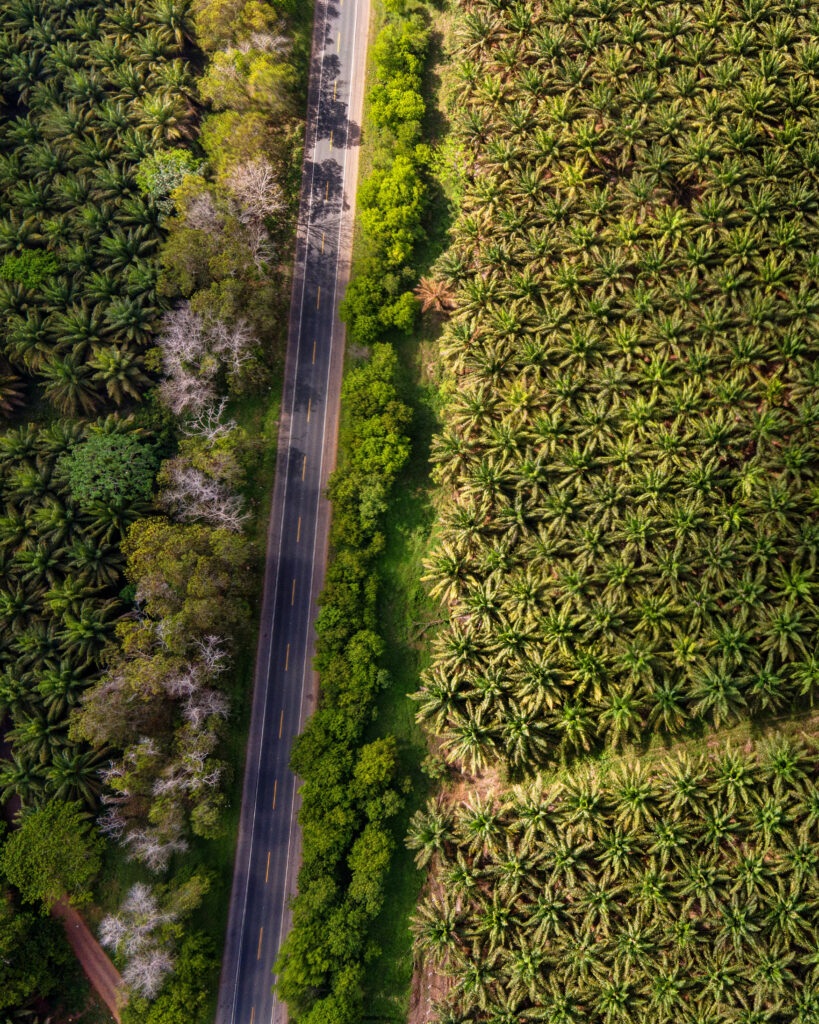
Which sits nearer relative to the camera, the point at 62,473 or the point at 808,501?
the point at 808,501

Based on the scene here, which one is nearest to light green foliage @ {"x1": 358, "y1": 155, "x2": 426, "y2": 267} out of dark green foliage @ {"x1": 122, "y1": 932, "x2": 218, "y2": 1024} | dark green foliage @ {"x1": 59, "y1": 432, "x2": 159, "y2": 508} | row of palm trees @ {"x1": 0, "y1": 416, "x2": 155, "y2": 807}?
row of palm trees @ {"x1": 0, "y1": 416, "x2": 155, "y2": 807}

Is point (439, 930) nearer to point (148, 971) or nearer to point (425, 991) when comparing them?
point (425, 991)

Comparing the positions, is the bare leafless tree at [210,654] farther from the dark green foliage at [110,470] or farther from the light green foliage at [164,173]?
the light green foliage at [164,173]

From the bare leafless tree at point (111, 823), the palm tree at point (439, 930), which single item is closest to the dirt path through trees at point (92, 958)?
the bare leafless tree at point (111, 823)

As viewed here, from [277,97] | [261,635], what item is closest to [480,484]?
[261,635]

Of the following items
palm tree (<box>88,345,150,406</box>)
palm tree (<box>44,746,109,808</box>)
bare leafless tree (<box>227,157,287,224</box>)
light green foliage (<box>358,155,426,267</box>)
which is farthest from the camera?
light green foliage (<box>358,155,426,267</box>)

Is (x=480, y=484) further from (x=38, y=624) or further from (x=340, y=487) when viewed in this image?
(x=38, y=624)

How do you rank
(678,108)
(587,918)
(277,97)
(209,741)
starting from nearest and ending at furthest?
(587,918), (209,741), (678,108), (277,97)

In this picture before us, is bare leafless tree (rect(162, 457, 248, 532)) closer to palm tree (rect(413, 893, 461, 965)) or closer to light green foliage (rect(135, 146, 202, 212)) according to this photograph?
light green foliage (rect(135, 146, 202, 212))
